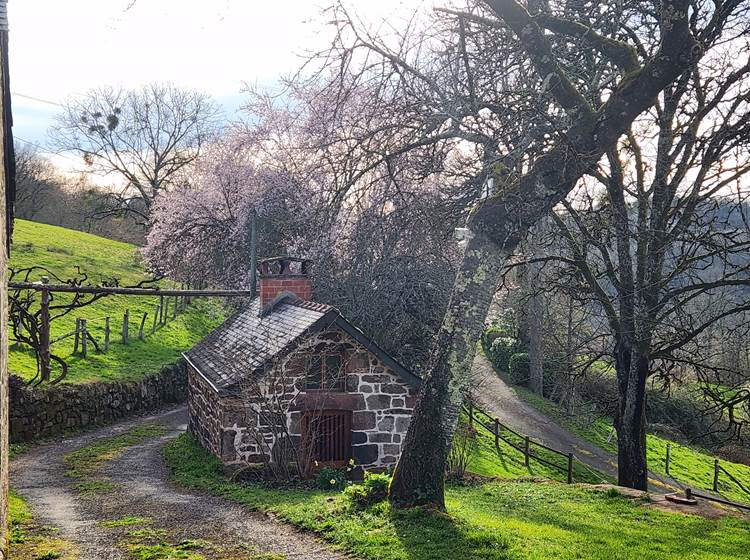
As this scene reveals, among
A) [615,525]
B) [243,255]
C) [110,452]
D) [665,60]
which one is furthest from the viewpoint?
[243,255]

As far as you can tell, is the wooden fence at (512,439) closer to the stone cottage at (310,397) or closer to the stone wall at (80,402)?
the stone cottage at (310,397)

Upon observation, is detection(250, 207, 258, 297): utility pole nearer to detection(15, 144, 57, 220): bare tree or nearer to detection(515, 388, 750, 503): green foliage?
detection(515, 388, 750, 503): green foliage

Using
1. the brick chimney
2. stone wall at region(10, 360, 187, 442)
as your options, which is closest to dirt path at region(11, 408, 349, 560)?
stone wall at region(10, 360, 187, 442)

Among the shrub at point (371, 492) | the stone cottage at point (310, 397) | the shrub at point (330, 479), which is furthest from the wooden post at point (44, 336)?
the shrub at point (371, 492)

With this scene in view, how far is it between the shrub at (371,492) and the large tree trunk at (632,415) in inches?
243

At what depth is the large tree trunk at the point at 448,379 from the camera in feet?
31.7

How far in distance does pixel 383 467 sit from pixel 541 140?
7969 millimetres

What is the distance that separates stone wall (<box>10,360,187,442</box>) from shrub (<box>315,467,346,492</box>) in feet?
31.5

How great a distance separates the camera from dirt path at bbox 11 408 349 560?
368 inches

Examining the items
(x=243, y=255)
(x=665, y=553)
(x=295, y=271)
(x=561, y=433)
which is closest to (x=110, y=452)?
(x=295, y=271)

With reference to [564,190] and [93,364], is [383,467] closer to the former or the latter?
[564,190]

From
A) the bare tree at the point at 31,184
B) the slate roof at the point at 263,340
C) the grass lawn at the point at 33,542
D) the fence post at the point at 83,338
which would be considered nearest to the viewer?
the grass lawn at the point at 33,542

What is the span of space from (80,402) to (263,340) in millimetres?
8607

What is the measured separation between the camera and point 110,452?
1828cm
